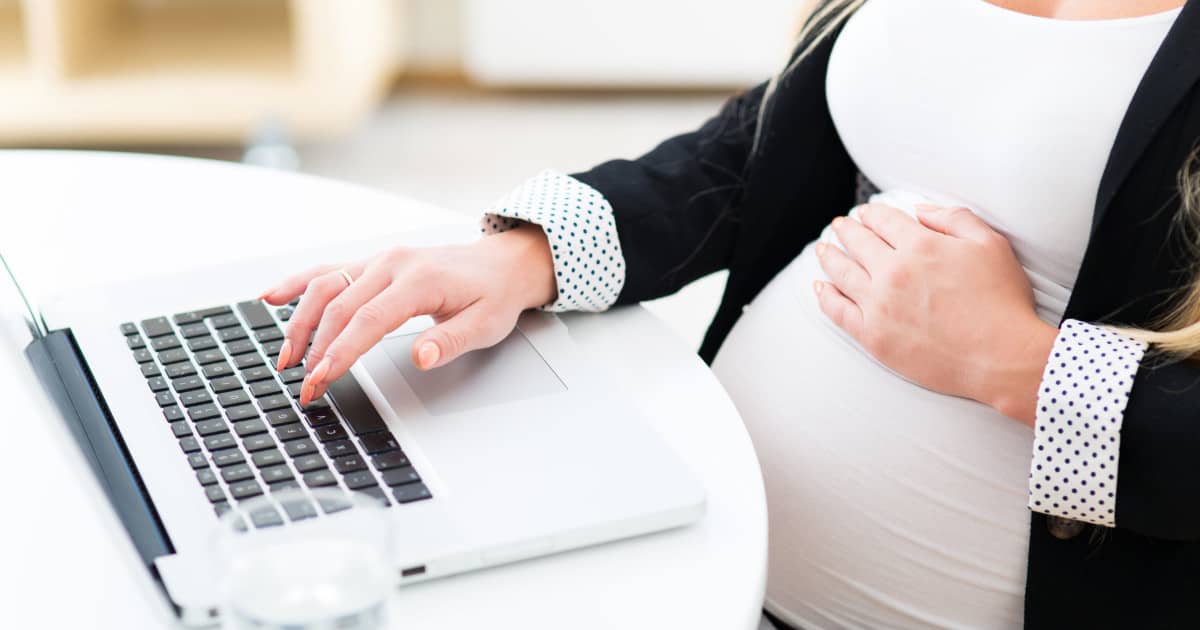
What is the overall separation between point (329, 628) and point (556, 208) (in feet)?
1.41

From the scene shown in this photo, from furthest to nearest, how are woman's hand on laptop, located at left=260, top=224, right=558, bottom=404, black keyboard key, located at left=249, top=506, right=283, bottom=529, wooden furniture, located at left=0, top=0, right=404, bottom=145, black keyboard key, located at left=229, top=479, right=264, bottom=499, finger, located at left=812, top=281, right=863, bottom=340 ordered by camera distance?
wooden furniture, located at left=0, top=0, right=404, bottom=145 → finger, located at left=812, top=281, right=863, bottom=340 → woman's hand on laptop, located at left=260, top=224, right=558, bottom=404 → black keyboard key, located at left=229, top=479, right=264, bottom=499 → black keyboard key, located at left=249, top=506, right=283, bottom=529

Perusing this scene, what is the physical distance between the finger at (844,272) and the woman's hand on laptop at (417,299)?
0.57ft

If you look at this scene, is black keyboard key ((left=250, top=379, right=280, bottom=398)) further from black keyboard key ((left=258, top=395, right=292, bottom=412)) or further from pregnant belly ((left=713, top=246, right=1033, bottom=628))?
pregnant belly ((left=713, top=246, right=1033, bottom=628))

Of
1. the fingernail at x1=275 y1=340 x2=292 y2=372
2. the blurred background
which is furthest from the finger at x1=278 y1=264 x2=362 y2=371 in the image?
the blurred background

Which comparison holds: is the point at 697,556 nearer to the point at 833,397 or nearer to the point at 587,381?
→ the point at 587,381

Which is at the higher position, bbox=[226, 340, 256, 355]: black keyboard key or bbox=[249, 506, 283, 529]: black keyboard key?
bbox=[249, 506, 283, 529]: black keyboard key

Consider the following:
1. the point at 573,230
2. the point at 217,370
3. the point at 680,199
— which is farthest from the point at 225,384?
the point at 680,199

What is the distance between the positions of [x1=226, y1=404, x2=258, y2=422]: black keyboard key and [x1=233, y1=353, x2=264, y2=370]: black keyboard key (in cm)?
5

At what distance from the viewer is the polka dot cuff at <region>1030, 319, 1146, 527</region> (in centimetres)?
66

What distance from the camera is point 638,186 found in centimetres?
88

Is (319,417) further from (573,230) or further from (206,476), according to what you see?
(573,230)

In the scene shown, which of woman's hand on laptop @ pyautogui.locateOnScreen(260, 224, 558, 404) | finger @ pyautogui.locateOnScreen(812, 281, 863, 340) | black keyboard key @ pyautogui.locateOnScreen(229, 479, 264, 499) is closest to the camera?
black keyboard key @ pyautogui.locateOnScreen(229, 479, 264, 499)

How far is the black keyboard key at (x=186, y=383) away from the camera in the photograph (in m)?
0.66

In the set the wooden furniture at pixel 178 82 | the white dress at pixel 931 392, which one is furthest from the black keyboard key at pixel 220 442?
the wooden furniture at pixel 178 82
